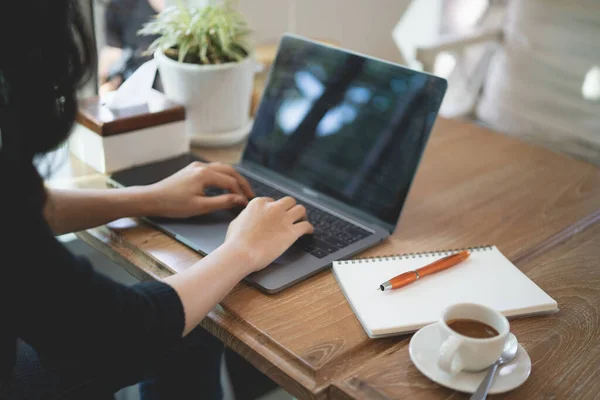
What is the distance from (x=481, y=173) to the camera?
4.33ft

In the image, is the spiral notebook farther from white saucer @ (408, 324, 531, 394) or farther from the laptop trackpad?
the laptop trackpad

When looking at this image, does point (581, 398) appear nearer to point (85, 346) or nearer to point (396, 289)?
point (396, 289)

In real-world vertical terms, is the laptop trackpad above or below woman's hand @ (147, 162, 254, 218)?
below

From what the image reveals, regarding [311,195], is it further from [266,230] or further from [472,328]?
[472,328]

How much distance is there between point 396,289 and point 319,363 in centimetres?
18

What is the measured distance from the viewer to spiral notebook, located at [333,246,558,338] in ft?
2.73

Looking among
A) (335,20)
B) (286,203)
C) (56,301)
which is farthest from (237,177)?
(335,20)

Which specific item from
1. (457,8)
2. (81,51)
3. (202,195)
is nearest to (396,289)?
(202,195)

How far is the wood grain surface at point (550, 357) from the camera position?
0.73 meters

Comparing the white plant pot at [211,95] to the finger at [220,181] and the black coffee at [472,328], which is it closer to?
the finger at [220,181]

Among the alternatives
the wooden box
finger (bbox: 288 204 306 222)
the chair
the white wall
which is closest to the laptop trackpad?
finger (bbox: 288 204 306 222)

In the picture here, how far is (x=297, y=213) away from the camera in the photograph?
101 centimetres

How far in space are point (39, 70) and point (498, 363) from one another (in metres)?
0.60

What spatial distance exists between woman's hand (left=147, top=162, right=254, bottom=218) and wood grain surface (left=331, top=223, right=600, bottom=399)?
403 mm
